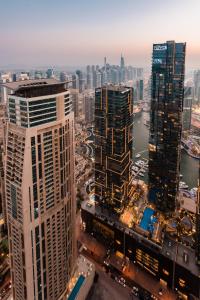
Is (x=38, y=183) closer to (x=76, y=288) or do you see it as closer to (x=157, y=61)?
(x=76, y=288)

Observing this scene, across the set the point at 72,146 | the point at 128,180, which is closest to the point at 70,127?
the point at 72,146

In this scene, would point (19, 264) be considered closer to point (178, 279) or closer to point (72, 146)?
point (72, 146)

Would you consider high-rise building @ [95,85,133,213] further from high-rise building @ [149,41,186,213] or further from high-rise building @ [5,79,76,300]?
high-rise building @ [5,79,76,300]

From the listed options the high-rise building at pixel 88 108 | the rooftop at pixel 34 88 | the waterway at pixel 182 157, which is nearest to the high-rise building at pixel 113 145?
the rooftop at pixel 34 88

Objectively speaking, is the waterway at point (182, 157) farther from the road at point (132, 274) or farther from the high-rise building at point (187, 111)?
the road at point (132, 274)

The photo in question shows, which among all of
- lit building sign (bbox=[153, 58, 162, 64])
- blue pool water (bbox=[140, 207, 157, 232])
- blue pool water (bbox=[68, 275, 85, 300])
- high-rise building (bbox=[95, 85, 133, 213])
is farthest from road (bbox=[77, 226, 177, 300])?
lit building sign (bbox=[153, 58, 162, 64])
